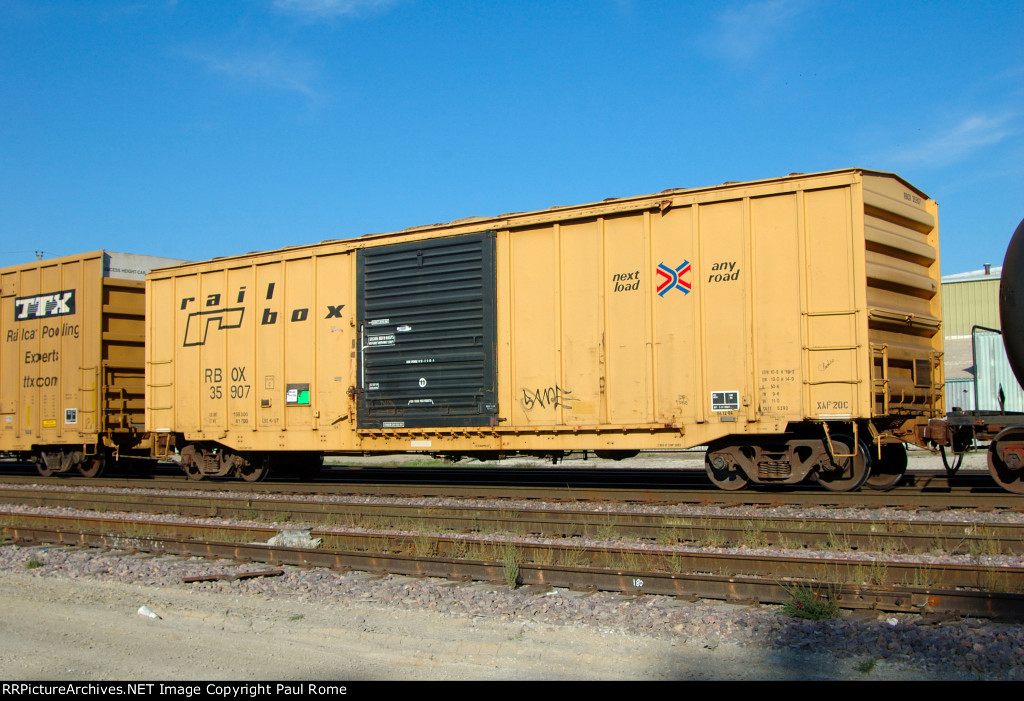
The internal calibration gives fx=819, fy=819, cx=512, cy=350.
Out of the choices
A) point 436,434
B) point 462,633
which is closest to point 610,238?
point 436,434

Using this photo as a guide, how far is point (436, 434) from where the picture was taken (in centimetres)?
1260

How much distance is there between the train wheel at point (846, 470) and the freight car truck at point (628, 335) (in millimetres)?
24

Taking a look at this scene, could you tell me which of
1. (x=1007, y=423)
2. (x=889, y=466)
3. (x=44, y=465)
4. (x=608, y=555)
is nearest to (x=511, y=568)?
(x=608, y=555)

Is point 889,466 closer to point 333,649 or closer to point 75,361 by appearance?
point 333,649

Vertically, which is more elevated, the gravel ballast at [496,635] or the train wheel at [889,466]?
the train wheel at [889,466]

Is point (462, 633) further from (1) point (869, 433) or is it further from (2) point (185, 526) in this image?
(1) point (869, 433)

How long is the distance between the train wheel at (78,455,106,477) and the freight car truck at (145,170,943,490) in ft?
13.0

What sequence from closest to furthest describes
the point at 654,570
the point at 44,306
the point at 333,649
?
A: the point at 333,649, the point at 654,570, the point at 44,306

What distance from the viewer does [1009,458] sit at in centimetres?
986

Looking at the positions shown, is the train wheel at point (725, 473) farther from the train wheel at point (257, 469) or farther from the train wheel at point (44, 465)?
the train wheel at point (44, 465)

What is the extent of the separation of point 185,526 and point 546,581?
483 cm

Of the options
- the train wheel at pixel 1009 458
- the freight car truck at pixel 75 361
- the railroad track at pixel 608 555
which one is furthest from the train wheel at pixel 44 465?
the train wheel at pixel 1009 458

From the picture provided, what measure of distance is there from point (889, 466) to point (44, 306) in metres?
16.3

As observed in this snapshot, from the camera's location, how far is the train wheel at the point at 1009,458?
9828 millimetres
